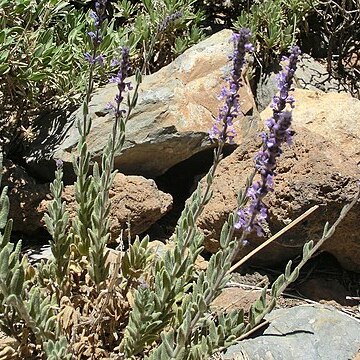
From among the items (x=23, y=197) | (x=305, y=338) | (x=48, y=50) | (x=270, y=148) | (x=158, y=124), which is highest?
(x=270, y=148)

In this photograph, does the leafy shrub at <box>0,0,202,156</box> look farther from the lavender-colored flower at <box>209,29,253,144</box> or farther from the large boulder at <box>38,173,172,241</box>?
the lavender-colored flower at <box>209,29,253,144</box>

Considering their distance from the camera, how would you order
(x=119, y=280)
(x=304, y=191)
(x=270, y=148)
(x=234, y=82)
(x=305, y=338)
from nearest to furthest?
1. (x=270, y=148)
2. (x=234, y=82)
3. (x=119, y=280)
4. (x=305, y=338)
5. (x=304, y=191)

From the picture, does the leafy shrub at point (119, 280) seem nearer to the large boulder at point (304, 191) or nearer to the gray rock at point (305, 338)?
the gray rock at point (305, 338)

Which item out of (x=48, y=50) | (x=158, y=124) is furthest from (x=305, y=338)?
(x=48, y=50)

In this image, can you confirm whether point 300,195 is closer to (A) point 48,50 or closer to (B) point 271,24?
(A) point 48,50

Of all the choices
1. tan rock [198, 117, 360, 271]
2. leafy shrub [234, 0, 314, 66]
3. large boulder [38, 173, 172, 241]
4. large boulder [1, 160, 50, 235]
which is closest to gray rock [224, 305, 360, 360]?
tan rock [198, 117, 360, 271]

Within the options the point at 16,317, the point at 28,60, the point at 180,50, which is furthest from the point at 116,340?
the point at 180,50

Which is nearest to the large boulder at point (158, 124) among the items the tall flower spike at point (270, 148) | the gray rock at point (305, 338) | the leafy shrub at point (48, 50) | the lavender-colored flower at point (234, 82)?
the leafy shrub at point (48, 50)
